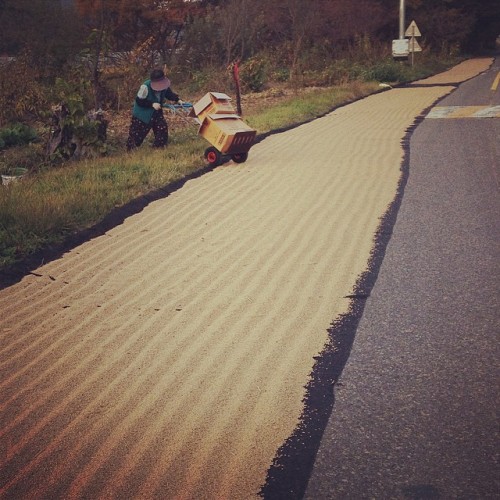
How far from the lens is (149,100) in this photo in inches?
449

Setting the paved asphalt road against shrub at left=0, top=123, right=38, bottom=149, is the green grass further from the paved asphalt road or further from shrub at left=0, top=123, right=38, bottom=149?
the paved asphalt road

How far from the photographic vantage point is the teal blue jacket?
11.4 meters

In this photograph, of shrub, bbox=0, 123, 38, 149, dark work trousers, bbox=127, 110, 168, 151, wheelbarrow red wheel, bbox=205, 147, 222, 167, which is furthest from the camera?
shrub, bbox=0, 123, 38, 149

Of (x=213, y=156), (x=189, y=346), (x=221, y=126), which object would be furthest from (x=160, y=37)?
(x=189, y=346)

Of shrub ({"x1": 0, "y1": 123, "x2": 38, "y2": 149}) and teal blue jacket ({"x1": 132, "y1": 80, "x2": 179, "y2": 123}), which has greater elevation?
teal blue jacket ({"x1": 132, "y1": 80, "x2": 179, "y2": 123})

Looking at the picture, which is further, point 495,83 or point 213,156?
point 495,83

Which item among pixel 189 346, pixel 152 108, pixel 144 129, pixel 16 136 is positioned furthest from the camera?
pixel 16 136

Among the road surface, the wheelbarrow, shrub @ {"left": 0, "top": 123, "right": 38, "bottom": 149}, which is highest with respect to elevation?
the wheelbarrow

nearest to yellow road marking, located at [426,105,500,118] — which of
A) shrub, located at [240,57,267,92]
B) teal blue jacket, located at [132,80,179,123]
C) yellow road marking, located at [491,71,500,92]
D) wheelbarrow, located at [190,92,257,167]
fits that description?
yellow road marking, located at [491,71,500,92]

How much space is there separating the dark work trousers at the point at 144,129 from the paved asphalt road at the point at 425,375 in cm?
595

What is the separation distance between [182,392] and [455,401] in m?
1.60

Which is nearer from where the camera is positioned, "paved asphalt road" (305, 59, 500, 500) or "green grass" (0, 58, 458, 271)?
"paved asphalt road" (305, 59, 500, 500)

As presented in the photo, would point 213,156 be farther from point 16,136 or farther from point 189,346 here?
point 189,346

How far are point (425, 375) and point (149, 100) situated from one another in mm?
8632
